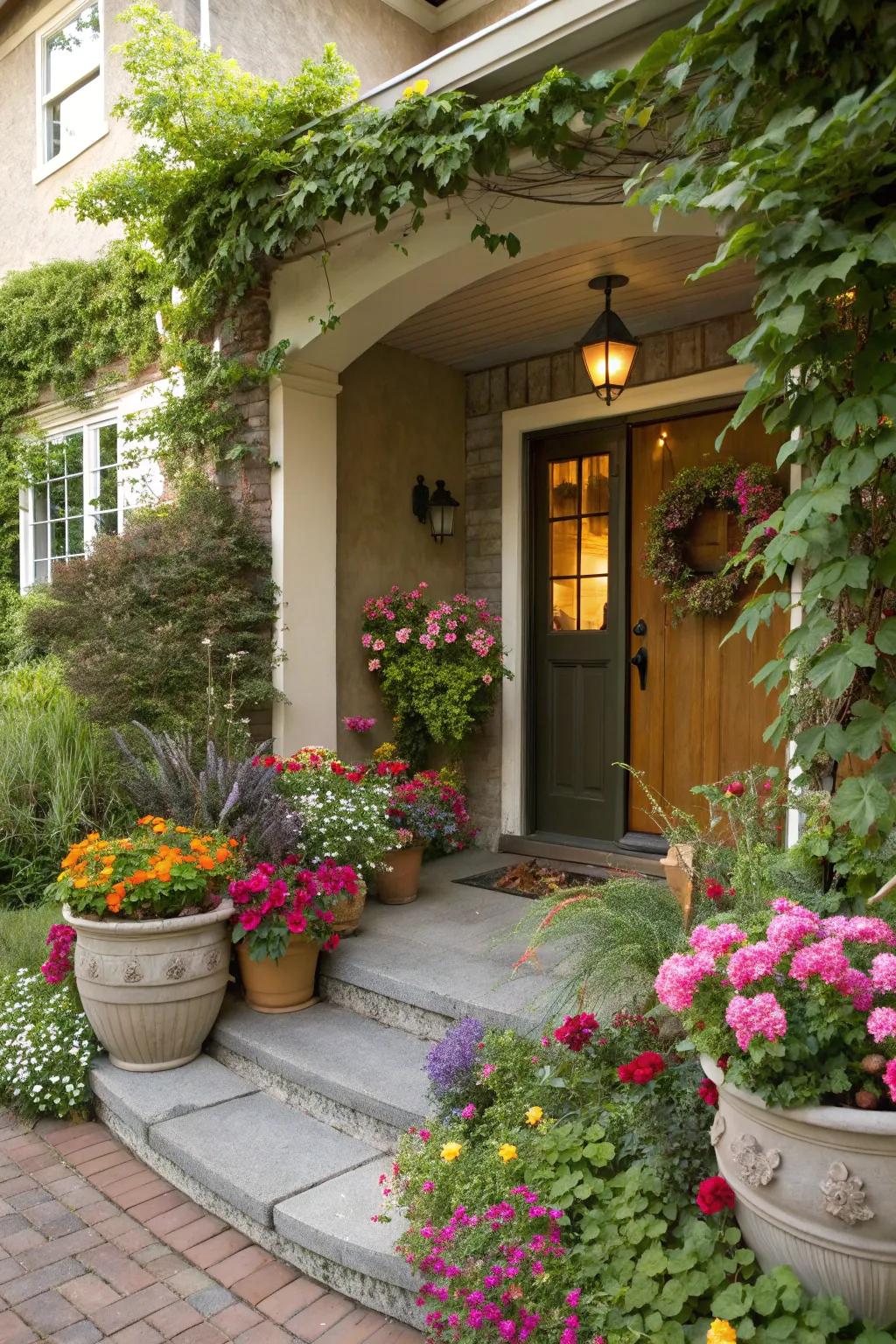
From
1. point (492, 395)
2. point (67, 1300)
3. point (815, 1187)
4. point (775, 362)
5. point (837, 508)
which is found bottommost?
point (67, 1300)

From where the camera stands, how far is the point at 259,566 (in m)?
4.45

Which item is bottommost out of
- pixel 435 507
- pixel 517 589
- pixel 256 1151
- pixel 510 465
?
pixel 256 1151

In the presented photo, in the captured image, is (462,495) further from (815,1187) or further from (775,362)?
(815,1187)

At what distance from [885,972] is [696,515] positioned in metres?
3.26

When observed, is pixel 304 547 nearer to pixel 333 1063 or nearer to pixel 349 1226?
pixel 333 1063

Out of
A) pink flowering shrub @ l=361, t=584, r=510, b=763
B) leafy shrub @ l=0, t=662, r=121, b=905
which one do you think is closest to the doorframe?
pink flowering shrub @ l=361, t=584, r=510, b=763

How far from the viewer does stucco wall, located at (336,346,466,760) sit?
5.02 metres

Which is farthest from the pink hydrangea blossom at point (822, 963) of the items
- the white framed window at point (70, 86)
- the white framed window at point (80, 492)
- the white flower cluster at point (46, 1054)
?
the white framed window at point (70, 86)

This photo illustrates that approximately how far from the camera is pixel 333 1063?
9.78 feet

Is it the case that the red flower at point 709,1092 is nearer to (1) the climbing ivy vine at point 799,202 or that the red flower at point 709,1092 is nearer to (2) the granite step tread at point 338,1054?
(1) the climbing ivy vine at point 799,202

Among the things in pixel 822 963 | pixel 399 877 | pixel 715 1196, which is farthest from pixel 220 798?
pixel 822 963

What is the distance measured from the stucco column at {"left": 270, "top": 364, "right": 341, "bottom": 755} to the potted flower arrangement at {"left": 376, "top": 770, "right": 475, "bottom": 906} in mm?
547

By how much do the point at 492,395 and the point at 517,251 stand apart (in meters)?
1.93

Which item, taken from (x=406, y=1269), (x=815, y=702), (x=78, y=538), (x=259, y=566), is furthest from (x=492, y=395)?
(x=406, y=1269)
